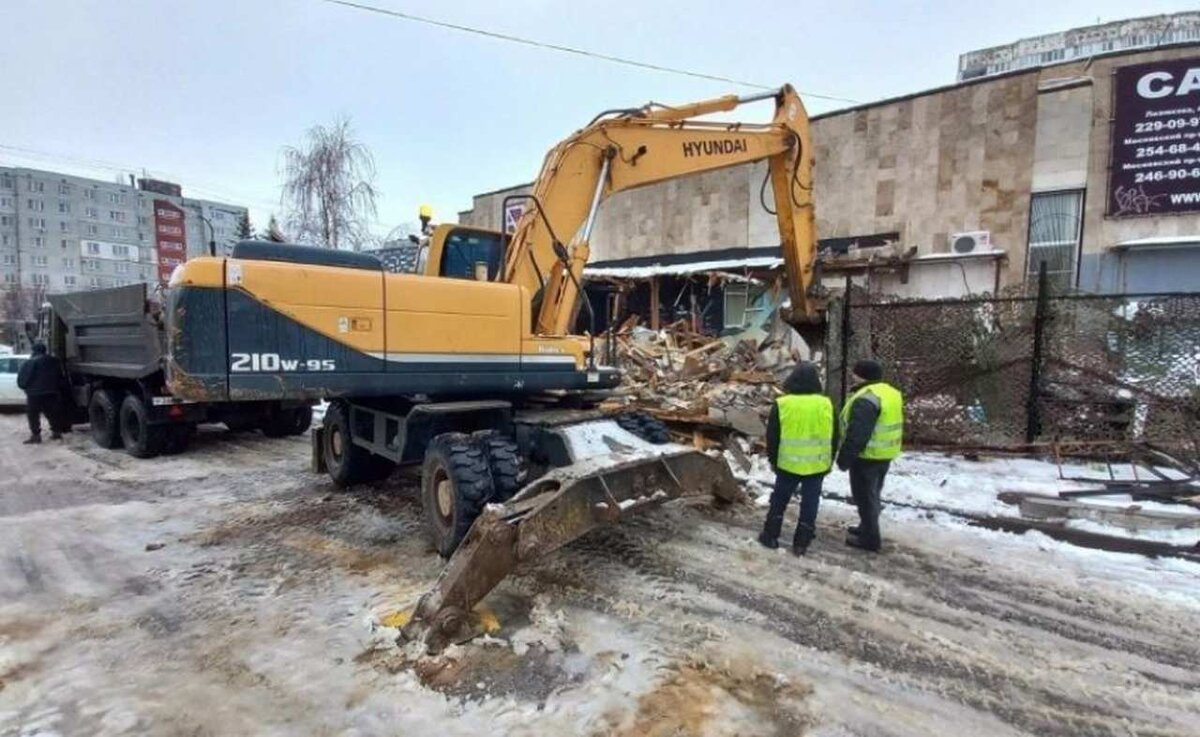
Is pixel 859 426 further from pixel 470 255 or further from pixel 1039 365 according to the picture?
pixel 1039 365

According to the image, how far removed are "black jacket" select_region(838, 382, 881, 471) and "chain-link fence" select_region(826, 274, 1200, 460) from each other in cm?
438

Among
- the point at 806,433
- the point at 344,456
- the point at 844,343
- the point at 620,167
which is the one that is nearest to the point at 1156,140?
the point at 844,343

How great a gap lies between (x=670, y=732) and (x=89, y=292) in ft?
37.7

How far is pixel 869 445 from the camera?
5.17 meters

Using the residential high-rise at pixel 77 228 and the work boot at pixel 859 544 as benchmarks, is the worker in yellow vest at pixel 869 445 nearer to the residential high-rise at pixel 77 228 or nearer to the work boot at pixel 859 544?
the work boot at pixel 859 544

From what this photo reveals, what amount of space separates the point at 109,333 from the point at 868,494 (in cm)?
1091

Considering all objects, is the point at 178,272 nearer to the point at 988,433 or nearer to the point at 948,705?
the point at 948,705

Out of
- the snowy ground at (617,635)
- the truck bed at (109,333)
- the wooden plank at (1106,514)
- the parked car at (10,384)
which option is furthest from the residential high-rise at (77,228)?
the wooden plank at (1106,514)

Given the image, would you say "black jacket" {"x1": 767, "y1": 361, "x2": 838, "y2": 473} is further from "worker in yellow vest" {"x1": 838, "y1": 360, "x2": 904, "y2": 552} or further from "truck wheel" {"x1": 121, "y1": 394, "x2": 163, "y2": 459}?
"truck wheel" {"x1": 121, "y1": 394, "x2": 163, "y2": 459}

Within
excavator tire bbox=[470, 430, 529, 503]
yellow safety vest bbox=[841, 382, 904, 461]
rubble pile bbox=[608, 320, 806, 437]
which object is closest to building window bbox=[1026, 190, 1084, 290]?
rubble pile bbox=[608, 320, 806, 437]

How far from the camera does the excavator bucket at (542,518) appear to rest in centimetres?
374

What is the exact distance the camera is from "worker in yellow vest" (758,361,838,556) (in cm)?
497

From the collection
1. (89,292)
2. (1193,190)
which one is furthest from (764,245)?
(89,292)

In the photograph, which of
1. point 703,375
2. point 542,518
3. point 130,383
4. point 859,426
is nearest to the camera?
point 542,518
